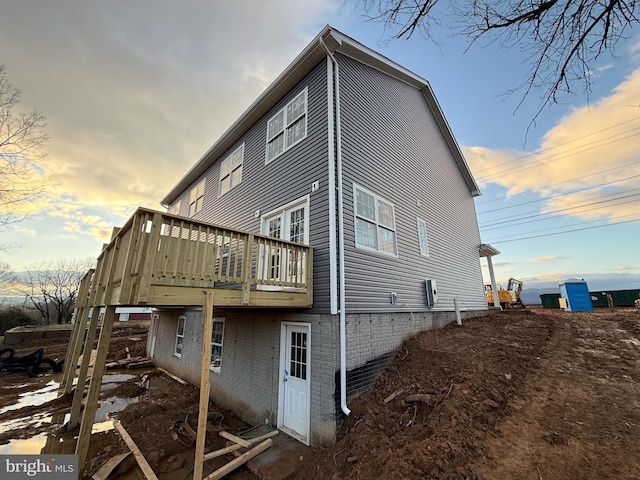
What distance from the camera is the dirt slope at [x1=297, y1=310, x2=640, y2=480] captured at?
9.80ft

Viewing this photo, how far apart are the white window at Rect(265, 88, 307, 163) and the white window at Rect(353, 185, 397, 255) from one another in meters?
2.29

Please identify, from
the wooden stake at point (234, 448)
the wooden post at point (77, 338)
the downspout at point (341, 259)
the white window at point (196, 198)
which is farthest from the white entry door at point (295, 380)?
the white window at point (196, 198)

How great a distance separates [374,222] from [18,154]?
1271 centimetres

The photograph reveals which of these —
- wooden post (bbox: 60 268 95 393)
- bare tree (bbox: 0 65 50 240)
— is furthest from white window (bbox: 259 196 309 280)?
bare tree (bbox: 0 65 50 240)

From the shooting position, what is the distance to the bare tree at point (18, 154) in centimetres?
848

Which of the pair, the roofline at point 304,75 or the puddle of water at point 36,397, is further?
the puddle of water at point 36,397

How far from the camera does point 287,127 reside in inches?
281

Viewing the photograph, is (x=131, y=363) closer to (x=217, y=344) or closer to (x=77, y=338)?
(x=77, y=338)

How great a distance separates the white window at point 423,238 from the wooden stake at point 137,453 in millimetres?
8302

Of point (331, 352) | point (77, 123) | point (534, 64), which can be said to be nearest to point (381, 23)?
point (534, 64)

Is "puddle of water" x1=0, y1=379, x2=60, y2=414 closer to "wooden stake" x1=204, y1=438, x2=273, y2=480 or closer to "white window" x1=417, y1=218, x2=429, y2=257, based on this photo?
"wooden stake" x1=204, y1=438, x2=273, y2=480

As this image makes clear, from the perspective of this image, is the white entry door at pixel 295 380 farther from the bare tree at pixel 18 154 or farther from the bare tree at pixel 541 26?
the bare tree at pixel 18 154

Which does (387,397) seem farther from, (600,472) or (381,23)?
(381,23)

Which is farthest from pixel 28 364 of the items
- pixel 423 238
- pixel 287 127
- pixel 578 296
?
pixel 578 296
